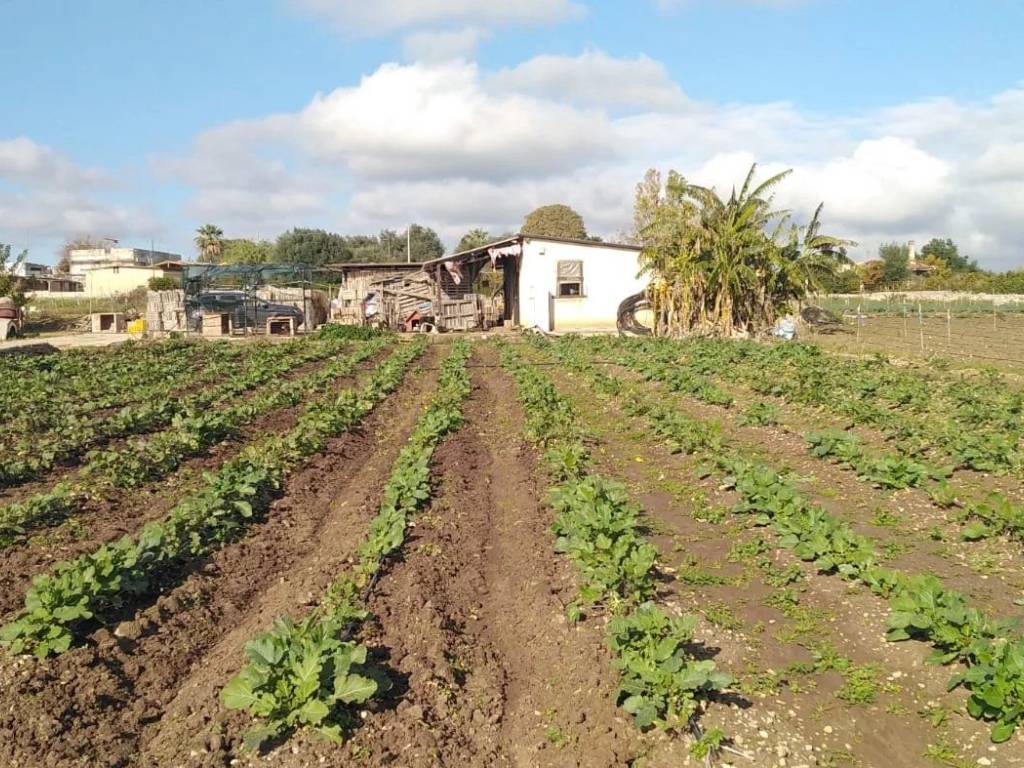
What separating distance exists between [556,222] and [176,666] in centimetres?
5985

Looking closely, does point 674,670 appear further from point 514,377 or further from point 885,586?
point 514,377

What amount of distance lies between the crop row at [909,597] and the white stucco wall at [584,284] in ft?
72.4

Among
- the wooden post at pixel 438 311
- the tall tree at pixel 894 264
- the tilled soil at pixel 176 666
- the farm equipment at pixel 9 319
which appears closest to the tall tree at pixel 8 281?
the farm equipment at pixel 9 319

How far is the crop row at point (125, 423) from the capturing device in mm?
9031

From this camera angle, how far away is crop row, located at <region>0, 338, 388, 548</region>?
693cm

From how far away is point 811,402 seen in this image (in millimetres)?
12133

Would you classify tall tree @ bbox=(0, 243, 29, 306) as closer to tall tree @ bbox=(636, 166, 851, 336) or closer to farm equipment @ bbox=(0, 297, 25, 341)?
farm equipment @ bbox=(0, 297, 25, 341)

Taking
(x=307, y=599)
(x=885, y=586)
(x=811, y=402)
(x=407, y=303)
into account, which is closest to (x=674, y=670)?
(x=885, y=586)

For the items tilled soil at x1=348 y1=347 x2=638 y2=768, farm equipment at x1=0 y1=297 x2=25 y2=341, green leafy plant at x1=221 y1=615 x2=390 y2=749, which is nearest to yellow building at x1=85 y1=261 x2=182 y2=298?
farm equipment at x1=0 y1=297 x2=25 y2=341

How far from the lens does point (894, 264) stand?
73.4 meters

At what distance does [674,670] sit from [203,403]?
441 inches

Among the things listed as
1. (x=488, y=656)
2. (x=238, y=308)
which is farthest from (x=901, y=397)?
(x=238, y=308)

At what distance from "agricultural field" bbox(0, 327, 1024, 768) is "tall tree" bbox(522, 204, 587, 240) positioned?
169ft

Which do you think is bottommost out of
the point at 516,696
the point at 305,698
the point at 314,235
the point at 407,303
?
the point at 516,696
